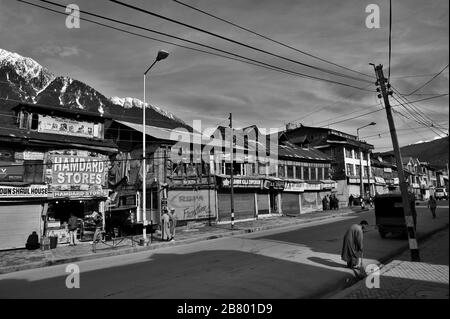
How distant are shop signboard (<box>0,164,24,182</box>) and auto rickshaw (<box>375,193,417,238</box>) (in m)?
19.6

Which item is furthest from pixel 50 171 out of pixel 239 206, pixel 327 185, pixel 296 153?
pixel 327 185

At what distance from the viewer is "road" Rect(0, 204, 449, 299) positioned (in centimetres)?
917

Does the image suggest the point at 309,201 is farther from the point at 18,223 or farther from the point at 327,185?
the point at 18,223

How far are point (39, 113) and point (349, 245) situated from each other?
1958 centimetres

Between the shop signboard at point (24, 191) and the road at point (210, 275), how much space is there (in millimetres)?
7070

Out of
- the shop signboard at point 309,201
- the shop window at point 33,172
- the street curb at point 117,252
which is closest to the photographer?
the street curb at point 117,252

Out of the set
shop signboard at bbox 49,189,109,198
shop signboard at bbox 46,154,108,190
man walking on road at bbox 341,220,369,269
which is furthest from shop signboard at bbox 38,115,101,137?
man walking on road at bbox 341,220,369,269

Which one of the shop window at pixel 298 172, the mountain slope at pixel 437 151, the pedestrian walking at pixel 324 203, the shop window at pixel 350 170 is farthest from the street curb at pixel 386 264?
the shop window at pixel 350 170

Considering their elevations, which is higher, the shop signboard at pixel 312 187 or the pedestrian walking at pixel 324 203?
the shop signboard at pixel 312 187

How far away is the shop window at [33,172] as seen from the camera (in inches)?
816

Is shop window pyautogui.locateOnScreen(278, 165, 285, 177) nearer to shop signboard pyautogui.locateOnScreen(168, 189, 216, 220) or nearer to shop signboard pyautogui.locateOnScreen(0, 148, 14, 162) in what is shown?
shop signboard pyautogui.locateOnScreen(168, 189, 216, 220)

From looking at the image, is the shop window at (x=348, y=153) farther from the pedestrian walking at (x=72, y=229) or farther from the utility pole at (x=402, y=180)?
the pedestrian walking at (x=72, y=229)

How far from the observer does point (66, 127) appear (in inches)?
914

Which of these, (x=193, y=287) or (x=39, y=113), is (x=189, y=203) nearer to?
(x=39, y=113)
